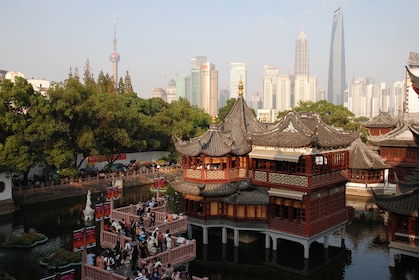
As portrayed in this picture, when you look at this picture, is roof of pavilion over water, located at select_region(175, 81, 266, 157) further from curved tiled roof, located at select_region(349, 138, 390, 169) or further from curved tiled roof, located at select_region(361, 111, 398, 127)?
curved tiled roof, located at select_region(361, 111, 398, 127)

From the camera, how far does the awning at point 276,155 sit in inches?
950

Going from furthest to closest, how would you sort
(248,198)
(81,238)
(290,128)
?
(290,128)
(248,198)
(81,238)

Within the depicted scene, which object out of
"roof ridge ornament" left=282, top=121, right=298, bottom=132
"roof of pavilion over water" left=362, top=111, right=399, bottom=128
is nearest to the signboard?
"roof ridge ornament" left=282, top=121, right=298, bottom=132

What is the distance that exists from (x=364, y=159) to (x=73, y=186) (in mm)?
29998

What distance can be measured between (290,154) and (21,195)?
2634 centimetres

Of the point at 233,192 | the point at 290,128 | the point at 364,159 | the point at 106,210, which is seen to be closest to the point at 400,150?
the point at 364,159


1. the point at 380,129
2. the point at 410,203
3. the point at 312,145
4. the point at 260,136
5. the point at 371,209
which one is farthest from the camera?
the point at 380,129

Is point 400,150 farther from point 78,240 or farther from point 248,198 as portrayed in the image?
point 78,240

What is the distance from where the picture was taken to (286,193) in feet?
81.4

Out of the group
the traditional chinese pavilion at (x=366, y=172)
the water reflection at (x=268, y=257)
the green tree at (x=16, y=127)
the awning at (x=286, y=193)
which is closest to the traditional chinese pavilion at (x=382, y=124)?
the traditional chinese pavilion at (x=366, y=172)

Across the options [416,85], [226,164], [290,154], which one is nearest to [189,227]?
[226,164]

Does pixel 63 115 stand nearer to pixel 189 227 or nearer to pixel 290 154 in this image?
pixel 189 227

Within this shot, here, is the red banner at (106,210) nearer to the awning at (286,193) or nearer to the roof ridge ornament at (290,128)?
the awning at (286,193)

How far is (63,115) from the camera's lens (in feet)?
142
